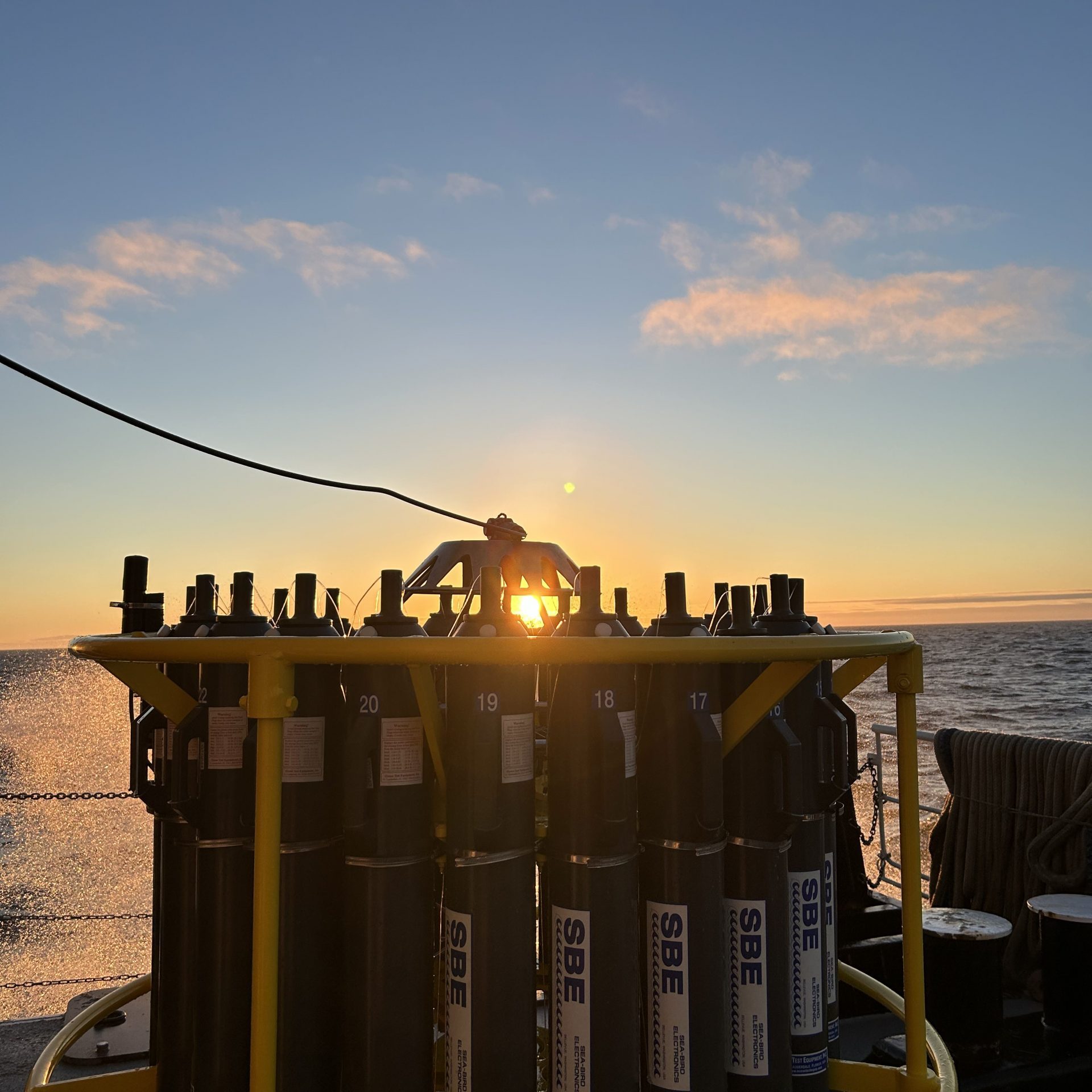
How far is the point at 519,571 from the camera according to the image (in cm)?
423

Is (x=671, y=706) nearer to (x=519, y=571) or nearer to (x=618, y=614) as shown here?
(x=618, y=614)

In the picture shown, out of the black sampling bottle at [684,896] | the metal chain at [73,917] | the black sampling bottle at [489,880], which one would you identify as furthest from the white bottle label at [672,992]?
the metal chain at [73,917]

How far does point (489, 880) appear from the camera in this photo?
2.38 m

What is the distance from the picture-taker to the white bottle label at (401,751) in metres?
2.41

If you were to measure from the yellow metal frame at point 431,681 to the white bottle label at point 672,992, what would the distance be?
522mm

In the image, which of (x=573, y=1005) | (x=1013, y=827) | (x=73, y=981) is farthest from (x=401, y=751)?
(x=1013, y=827)

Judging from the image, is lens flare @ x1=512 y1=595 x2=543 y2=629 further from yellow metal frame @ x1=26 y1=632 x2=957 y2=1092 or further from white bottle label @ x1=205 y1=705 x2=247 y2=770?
white bottle label @ x1=205 y1=705 x2=247 y2=770

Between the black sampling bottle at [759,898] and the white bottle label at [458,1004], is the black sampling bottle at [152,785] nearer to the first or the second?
the white bottle label at [458,1004]

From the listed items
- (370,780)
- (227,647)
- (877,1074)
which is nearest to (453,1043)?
(370,780)

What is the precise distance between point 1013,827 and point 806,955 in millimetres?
2997

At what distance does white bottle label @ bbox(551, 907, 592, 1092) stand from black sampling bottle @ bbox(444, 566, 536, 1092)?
0.24 feet

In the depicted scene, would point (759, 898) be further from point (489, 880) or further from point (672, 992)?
point (489, 880)

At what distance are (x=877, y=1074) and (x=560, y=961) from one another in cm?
120

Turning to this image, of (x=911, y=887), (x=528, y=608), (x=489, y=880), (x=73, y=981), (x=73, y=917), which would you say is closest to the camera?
(x=489, y=880)
